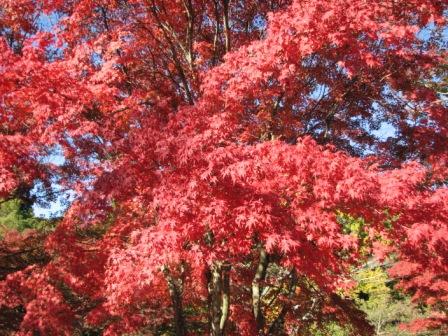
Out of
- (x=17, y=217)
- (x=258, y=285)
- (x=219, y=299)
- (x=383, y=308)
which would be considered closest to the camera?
(x=219, y=299)

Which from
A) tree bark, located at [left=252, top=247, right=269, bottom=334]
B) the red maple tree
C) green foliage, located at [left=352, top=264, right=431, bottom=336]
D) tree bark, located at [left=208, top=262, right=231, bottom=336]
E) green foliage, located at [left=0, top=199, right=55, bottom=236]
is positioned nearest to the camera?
the red maple tree

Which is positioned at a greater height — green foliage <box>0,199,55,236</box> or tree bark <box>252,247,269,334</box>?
green foliage <box>0,199,55,236</box>

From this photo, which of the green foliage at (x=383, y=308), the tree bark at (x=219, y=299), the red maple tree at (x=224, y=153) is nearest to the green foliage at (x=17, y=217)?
the red maple tree at (x=224, y=153)

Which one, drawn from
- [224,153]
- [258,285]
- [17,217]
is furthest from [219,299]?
[17,217]

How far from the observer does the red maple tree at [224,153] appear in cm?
546

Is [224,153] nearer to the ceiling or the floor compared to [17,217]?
nearer to the floor

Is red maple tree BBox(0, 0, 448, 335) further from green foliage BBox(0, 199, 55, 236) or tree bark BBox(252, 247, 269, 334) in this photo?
green foliage BBox(0, 199, 55, 236)

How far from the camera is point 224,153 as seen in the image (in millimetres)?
5109

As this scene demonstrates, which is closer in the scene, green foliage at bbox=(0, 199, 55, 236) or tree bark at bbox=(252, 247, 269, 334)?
tree bark at bbox=(252, 247, 269, 334)

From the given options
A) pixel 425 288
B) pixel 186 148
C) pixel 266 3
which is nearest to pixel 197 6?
pixel 266 3

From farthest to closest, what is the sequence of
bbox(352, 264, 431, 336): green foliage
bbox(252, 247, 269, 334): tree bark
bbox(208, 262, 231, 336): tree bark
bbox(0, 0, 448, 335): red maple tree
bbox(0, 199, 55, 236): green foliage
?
bbox(0, 199, 55, 236): green foliage < bbox(352, 264, 431, 336): green foliage < bbox(252, 247, 269, 334): tree bark < bbox(208, 262, 231, 336): tree bark < bbox(0, 0, 448, 335): red maple tree

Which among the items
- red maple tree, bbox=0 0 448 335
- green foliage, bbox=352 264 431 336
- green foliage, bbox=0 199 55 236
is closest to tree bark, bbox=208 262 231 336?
red maple tree, bbox=0 0 448 335

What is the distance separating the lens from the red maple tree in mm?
5461

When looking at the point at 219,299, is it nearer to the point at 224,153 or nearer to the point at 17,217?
the point at 224,153
